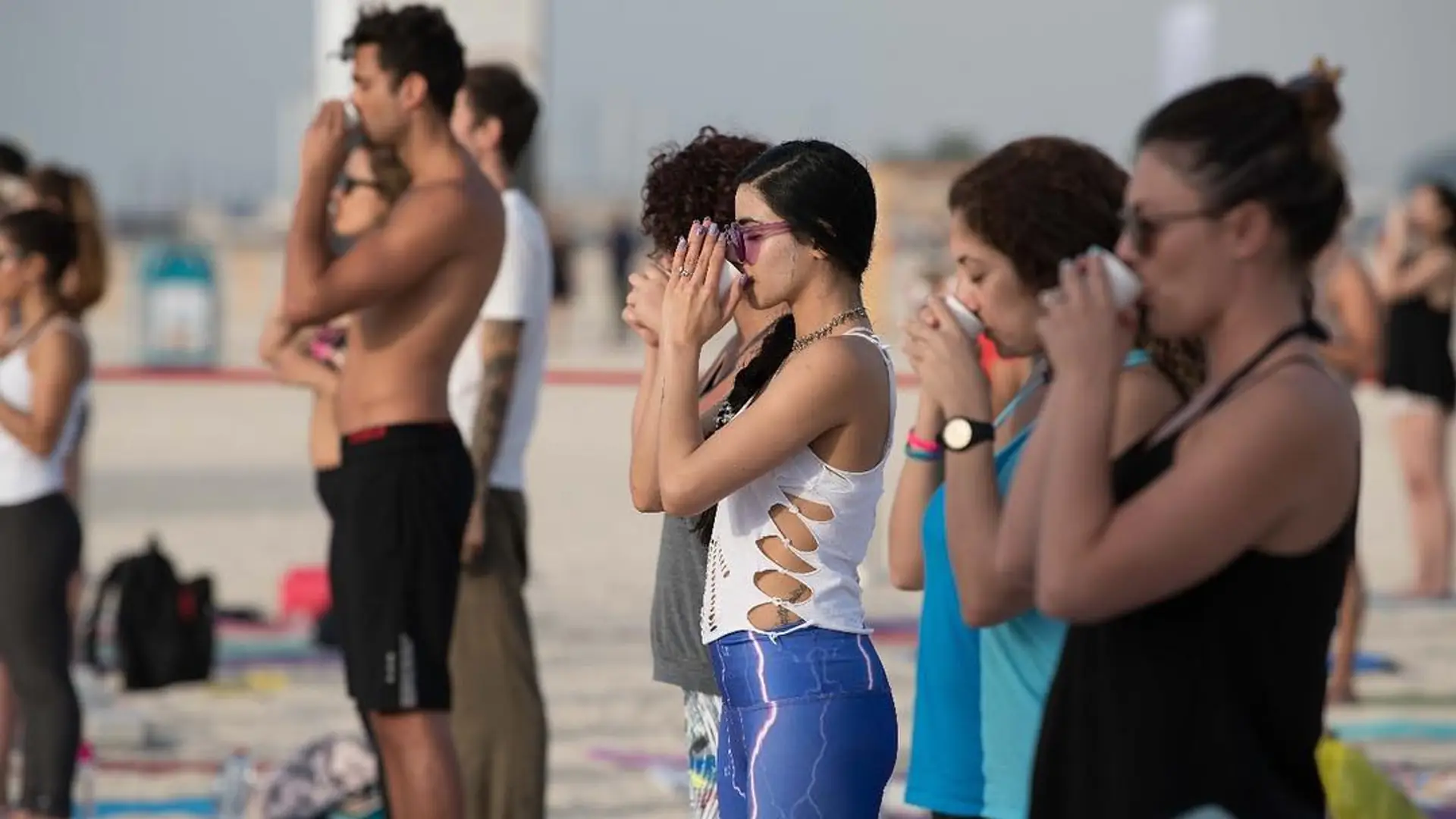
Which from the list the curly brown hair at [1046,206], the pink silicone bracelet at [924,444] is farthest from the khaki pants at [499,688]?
the curly brown hair at [1046,206]

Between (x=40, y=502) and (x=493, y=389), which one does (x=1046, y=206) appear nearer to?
(x=493, y=389)

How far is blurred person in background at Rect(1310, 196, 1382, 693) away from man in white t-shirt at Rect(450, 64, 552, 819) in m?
3.39

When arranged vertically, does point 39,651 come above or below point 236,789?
above

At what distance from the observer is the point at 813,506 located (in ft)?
10.8

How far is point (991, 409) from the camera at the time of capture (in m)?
3.12

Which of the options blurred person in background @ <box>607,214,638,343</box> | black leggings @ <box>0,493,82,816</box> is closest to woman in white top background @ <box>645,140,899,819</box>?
black leggings @ <box>0,493,82,816</box>

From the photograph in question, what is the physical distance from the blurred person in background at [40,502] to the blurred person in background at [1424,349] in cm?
670

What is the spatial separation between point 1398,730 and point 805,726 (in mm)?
4953

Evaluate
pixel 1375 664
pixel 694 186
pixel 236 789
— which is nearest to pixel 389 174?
pixel 694 186

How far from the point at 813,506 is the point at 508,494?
2.34 m

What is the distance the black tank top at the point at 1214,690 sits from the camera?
2330mm

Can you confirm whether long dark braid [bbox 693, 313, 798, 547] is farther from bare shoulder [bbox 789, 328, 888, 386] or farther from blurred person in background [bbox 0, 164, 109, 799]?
blurred person in background [bbox 0, 164, 109, 799]

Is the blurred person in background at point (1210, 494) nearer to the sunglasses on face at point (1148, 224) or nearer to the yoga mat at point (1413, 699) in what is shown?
the sunglasses on face at point (1148, 224)

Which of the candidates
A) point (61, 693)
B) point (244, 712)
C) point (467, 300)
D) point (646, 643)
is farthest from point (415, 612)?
point (646, 643)
